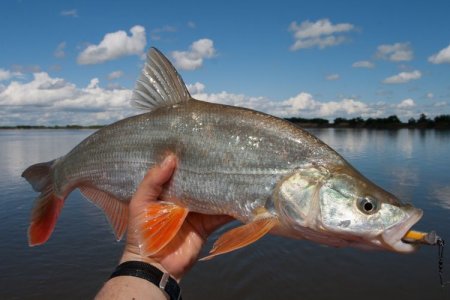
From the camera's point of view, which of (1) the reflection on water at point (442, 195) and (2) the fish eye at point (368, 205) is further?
(1) the reflection on water at point (442, 195)

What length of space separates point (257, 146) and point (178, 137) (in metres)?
0.82

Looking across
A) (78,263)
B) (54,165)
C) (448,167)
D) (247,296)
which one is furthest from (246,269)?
(448,167)

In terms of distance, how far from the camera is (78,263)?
31.2 ft

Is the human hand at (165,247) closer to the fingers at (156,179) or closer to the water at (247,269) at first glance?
the fingers at (156,179)

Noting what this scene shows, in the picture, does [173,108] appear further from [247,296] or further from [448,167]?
[448,167]

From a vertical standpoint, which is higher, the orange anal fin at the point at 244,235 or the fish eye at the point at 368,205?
the fish eye at the point at 368,205

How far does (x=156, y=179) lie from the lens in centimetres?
368

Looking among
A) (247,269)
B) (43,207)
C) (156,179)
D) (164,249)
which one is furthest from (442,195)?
(43,207)

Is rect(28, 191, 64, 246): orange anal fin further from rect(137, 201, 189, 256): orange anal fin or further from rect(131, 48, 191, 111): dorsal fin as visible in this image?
rect(131, 48, 191, 111): dorsal fin

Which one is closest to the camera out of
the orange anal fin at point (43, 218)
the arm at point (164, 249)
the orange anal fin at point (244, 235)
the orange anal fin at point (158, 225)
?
the orange anal fin at point (244, 235)

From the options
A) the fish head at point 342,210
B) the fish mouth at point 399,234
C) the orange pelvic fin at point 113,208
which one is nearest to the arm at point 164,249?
the orange pelvic fin at point 113,208

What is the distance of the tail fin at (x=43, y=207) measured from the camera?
4477mm

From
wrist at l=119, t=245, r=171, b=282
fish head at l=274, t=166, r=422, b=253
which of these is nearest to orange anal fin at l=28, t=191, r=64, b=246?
wrist at l=119, t=245, r=171, b=282

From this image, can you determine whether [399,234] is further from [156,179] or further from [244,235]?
[156,179]
